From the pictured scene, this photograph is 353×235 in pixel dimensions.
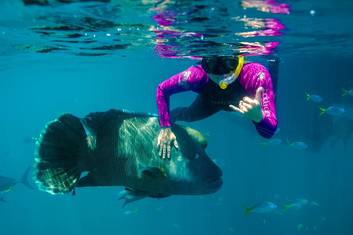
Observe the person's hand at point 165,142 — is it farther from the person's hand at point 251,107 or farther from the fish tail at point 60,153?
the person's hand at point 251,107

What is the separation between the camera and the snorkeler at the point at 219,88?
5992 millimetres

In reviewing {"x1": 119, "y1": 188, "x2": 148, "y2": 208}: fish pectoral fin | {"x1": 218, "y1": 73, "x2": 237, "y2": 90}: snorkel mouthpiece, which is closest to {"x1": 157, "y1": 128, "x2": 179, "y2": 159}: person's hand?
{"x1": 119, "y1": 188, "x2": 148, "y2": 208}: fish pectoral fin

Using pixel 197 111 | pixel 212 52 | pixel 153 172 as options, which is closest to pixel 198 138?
pixel 153 172

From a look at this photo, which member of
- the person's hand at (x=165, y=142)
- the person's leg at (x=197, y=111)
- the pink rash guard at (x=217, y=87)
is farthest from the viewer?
the person's leg at (x=197, y=111)

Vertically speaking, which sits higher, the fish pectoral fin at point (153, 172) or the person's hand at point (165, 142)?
the person's hand at point (165, 142)

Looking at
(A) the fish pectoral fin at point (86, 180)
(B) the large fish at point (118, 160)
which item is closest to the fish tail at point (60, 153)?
(B) the large fish at point (118, 160)

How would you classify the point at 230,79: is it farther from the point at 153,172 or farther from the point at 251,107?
the point at 153,172

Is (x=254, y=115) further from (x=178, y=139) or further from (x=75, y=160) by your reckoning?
(x=75, y=160)

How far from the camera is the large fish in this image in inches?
217

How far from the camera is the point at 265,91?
20.5 ft

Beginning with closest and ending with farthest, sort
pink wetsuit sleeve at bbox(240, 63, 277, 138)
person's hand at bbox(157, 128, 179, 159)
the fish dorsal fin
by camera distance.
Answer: pink wetsuit sleeve at bbox(240, 63, 277, 138)
person's hand at bbox(157, 128, 179, 159)
the fish dorsal fin

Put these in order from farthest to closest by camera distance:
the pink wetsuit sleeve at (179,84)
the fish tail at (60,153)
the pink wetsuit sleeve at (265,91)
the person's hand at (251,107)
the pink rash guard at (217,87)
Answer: the pink wetsuit sleeve at (179,84)
the pink rash guard at (217,87)
the pink wetsuit sleeve at (265,91)
the fish tail at (60,153)
the person's hand at (251,107)

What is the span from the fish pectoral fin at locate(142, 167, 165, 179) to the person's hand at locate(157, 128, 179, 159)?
305mm

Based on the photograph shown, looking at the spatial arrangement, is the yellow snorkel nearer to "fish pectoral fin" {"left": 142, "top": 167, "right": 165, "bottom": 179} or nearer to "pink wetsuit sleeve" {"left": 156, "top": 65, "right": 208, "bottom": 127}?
"pink wetsuit sleeve" {"left": 156, "top": 65, "right": 208, "bottom": 127}
